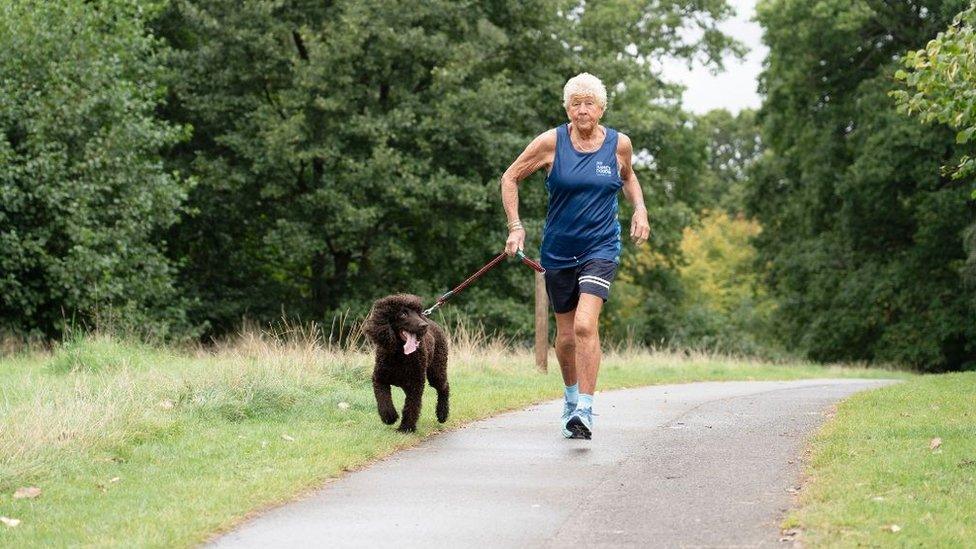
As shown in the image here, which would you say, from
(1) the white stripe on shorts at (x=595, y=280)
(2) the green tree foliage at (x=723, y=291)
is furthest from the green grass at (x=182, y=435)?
(2) the green tree foliage at (x=723, y=291)

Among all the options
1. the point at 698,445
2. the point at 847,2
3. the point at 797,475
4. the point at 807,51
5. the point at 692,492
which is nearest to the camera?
the point at 692,492

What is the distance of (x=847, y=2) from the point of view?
32156 mm

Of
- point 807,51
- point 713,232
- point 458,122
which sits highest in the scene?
point 807,51

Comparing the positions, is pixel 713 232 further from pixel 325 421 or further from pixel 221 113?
pixel 325 421

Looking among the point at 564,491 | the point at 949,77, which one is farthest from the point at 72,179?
the point at 564,491

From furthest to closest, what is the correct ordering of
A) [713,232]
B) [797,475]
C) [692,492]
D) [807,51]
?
[713,232] → [807,51] → [797,475] → [692,492]

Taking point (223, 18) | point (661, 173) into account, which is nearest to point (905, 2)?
point (661, 173)

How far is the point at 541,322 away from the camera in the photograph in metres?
14.6

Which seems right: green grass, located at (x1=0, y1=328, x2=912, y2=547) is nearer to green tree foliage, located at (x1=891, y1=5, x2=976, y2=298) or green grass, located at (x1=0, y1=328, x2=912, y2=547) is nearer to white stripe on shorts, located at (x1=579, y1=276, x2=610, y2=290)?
white stripe on shorts, located at (x1=579, y1=276, x2=610, y2=290)

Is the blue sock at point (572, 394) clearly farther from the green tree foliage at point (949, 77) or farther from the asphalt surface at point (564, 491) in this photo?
the green tree foliage at point (949, 77)

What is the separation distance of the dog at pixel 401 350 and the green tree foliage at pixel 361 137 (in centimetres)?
1728

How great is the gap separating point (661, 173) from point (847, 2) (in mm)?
7650

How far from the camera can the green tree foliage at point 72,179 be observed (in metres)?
20.6

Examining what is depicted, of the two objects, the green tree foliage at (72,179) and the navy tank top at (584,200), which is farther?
the green tree foliage at (72,179)
